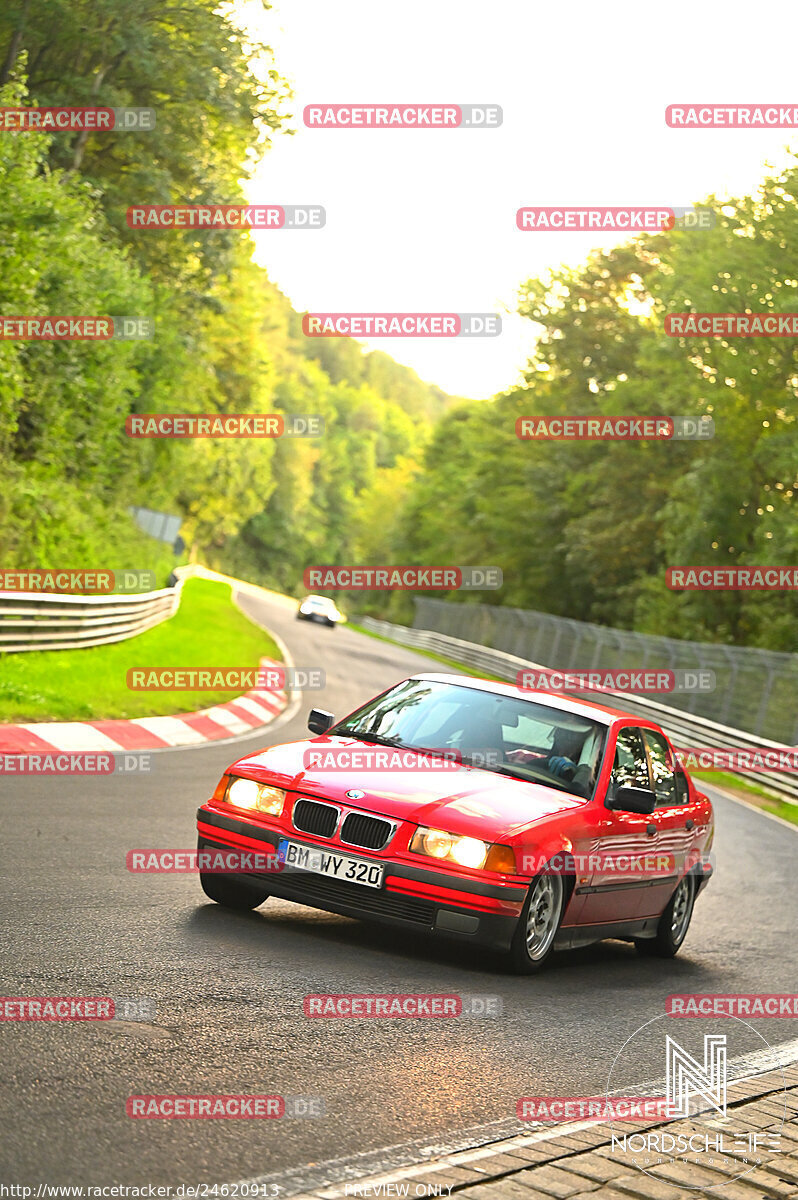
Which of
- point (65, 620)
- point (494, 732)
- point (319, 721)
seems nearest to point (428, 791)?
point (494, 732)

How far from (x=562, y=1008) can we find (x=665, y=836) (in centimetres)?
228

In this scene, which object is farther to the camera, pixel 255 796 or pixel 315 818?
pixel 255 796

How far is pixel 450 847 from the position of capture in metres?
7.46

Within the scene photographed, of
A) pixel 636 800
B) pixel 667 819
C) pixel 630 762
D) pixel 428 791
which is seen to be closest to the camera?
pixel 428 791

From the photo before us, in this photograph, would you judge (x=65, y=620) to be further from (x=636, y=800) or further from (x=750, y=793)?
(x=636, y=800)

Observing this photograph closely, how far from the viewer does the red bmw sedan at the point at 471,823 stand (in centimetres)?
744

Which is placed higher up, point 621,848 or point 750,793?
point 621,848

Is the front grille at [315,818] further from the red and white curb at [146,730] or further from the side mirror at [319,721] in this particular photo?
the red and white curb at [146,730]

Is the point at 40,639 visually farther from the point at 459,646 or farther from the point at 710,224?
the point at 459,646

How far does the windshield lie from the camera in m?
8.59

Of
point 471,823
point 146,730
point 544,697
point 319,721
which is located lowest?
point 146,730

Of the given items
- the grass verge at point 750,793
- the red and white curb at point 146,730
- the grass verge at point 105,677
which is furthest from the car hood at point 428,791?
the grass verge at point 750,793

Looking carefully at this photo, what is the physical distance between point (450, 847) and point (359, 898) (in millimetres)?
522

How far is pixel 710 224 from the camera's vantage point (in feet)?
157
